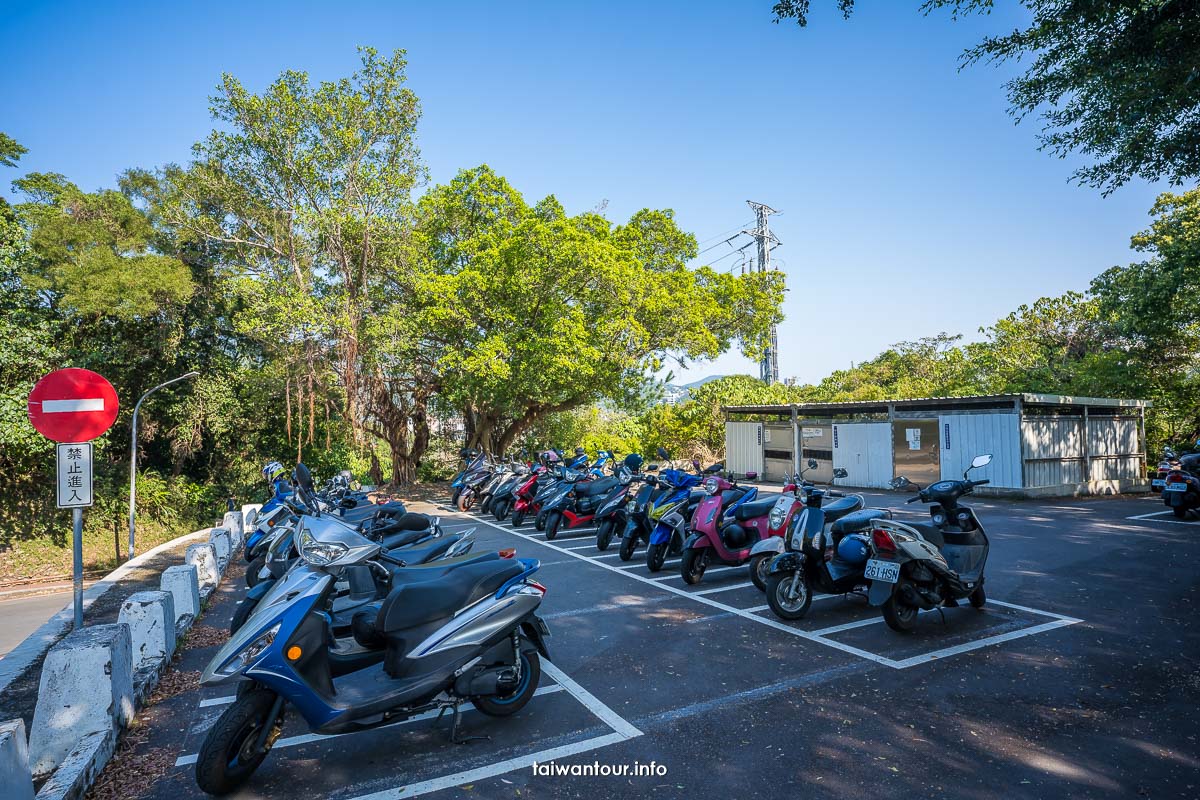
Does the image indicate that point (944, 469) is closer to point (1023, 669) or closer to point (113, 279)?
point (1023, 669)

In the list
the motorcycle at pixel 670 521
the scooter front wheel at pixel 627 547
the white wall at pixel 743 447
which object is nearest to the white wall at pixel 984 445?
the white wall at pixel 743 447

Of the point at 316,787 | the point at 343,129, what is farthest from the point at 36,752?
the point at 343,129

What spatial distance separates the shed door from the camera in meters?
15.3

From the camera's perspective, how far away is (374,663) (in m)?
3.54

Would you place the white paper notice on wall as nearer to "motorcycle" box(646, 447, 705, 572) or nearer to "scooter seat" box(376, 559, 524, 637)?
"motorcycle" box(646, 447, 705, 572)

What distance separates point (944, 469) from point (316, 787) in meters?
14.2

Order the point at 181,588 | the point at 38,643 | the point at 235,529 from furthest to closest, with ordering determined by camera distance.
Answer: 1. the point at 235,529
2. the point at 181,588
3. the point at 38,643

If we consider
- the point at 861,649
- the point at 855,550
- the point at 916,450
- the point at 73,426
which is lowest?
the point at 861,649

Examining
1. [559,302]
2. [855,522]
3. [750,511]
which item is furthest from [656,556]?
[559,302]

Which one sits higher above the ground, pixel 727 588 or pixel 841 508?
pixel 841 508

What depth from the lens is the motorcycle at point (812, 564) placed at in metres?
5.06

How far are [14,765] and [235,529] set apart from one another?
7329mm

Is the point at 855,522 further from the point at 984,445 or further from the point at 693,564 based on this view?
the point at 984,445

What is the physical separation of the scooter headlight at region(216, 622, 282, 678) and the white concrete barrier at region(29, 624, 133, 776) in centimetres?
110
